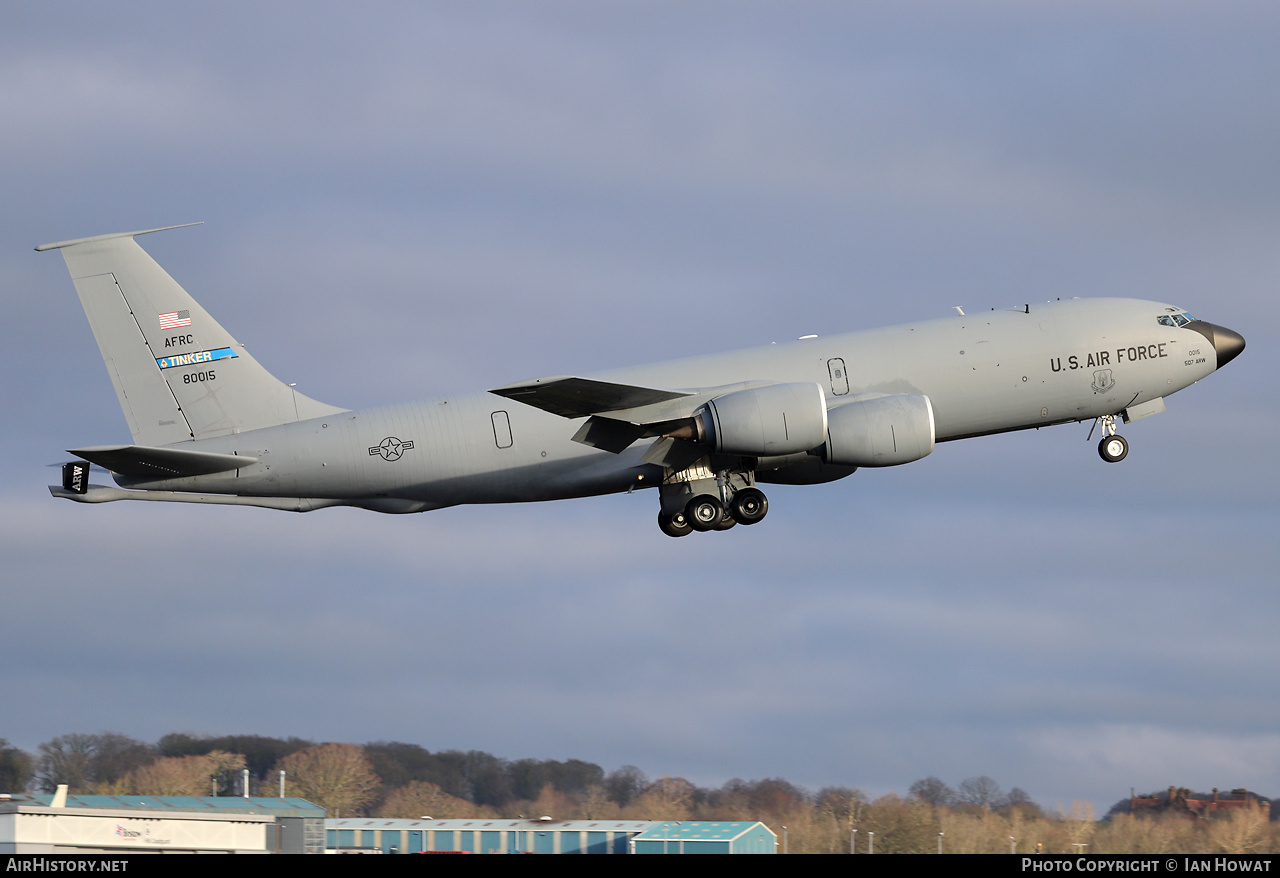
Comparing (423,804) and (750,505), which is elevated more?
(750,505)

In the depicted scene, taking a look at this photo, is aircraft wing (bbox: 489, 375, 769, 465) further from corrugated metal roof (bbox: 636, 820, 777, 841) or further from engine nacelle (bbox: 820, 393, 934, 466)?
corrugated metal roof (bbox: 636, 820, 777, 841)

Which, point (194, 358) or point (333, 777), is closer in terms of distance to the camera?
point (194, 358)

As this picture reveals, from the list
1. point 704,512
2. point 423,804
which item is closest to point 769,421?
point 704,512

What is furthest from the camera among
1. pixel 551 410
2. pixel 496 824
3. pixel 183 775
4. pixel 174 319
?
pixel 183 775

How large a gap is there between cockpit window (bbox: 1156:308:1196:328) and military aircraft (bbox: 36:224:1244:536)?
0.06 meters

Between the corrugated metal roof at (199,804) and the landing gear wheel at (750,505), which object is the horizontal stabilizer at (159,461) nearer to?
the corrugated metal roof at (199,804)

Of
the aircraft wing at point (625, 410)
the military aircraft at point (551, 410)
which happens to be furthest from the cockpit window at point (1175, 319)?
the aircraft wing at point (625, 410)

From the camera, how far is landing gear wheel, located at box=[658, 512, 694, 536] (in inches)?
1455

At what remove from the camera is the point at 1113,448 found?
37.4 metres

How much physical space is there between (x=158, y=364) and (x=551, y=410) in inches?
437

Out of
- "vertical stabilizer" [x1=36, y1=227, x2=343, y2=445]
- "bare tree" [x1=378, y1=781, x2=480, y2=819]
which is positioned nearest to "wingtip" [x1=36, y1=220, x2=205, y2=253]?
"vertical stabilizer" [x1=36, y1=227, x2=343, y2=445]

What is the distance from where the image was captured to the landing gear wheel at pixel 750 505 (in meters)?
35.9

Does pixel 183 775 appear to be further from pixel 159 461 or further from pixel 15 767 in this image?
pixel 159 461
